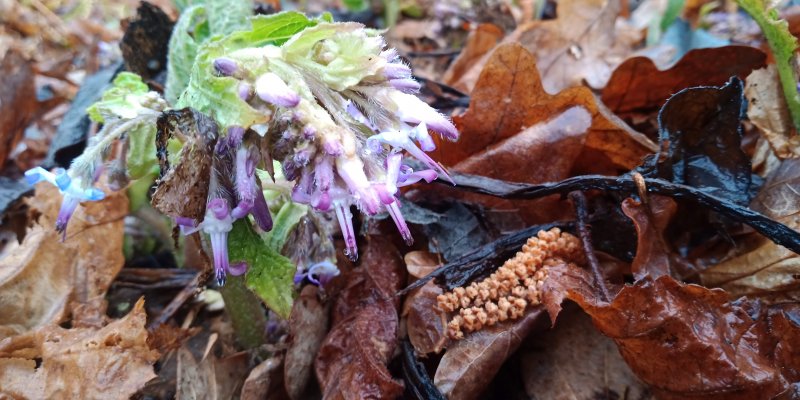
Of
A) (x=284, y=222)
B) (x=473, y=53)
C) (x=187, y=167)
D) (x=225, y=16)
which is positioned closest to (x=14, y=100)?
(x=225, y=16)

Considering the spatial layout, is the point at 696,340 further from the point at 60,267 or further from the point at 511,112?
the point at 60,267

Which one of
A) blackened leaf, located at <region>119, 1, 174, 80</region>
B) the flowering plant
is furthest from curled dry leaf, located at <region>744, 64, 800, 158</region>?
blackened leaf, located at <region>119, 1, 174, 80</region>

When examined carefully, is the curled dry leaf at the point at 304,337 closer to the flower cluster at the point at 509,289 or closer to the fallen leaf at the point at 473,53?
the flower cluster at the point at 509,289

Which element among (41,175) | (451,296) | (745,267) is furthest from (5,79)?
(745,267)

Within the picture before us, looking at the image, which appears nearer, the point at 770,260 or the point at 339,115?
the point at 339,115

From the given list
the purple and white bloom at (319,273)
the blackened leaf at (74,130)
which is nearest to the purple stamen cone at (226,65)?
the purple and white bloom at (319,273)

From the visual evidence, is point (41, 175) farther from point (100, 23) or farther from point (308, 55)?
point (100, 23)

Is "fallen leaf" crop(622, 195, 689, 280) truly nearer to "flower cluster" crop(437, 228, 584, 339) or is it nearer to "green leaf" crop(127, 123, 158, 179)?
"flower cluster" crop(437, 228, 584, 339)
